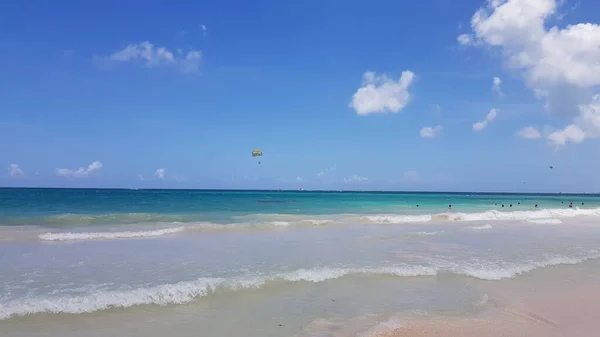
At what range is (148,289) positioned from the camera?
7.97m

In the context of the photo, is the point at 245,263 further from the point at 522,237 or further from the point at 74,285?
the point at 522,237

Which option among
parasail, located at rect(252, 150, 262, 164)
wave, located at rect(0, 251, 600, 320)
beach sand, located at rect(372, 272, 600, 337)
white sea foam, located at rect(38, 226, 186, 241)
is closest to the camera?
beach sand, located at rect(372, 272, 600, 337)

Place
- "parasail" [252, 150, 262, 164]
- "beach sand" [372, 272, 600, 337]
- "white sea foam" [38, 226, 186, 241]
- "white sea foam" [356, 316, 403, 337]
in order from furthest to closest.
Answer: "parasail" [252, 150, 262, 164] → "white sea foam" [38, 226, 186, 241] → "beach sand" [372, 272, 600, 337] → "white sea foam" [356, 316, 403, 337]

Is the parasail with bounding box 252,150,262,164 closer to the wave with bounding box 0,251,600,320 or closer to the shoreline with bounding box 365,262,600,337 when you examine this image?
the wave with bounding box 0,251,600,320

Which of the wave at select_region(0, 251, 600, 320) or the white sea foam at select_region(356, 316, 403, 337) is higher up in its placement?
the wave at select_region(0, 251, 600, 320)

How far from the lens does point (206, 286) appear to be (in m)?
8.25

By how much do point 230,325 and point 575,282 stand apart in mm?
7973

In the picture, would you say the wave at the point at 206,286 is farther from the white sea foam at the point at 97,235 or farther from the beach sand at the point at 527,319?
the white sea foam at the point at 97,235

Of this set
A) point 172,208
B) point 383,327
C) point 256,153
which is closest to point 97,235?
point 256,153

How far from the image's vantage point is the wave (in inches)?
Answer: 278

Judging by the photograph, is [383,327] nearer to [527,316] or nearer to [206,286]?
[527,316]

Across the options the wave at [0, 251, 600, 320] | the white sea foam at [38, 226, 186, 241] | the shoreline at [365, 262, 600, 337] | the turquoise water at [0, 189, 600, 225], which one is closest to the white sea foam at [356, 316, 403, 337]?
the shoreline at [365, 262, 600, 337]

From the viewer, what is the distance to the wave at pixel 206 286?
705cm

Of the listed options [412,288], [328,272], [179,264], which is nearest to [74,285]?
[179,264]
